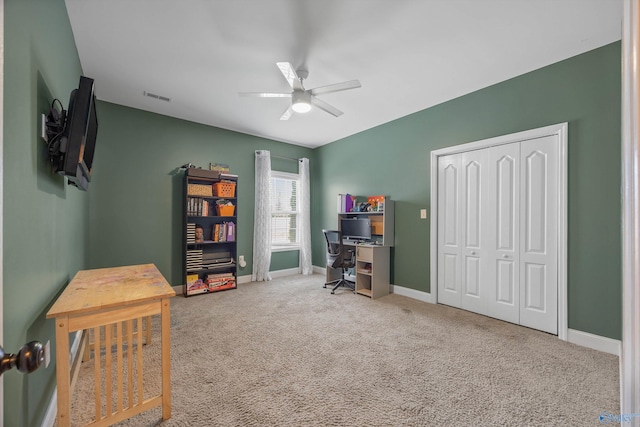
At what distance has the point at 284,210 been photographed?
17.8 ft

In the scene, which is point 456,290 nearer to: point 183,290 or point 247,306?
point 247,306

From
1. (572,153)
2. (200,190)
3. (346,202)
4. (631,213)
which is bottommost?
(631,213)

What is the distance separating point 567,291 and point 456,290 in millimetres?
1103

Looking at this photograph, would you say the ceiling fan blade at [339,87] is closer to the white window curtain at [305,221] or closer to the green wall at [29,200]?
the green wall at [29,200]

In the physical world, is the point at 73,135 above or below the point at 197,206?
above

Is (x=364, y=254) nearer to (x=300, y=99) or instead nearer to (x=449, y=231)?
(x=449, y=231)

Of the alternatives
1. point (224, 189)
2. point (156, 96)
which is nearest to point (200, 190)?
point (224, 189)

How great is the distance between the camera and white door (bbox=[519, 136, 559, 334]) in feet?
8.78

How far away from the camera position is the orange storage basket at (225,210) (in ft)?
14.2

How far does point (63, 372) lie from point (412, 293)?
368cm

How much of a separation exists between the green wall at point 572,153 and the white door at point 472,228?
33cm

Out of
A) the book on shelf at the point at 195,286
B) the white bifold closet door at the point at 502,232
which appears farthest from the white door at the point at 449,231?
the book on shelf at the point at 195,286

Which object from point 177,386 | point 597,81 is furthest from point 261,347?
point 597,81

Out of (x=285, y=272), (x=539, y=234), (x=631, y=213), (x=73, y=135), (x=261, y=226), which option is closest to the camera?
(x=631, y=213)
